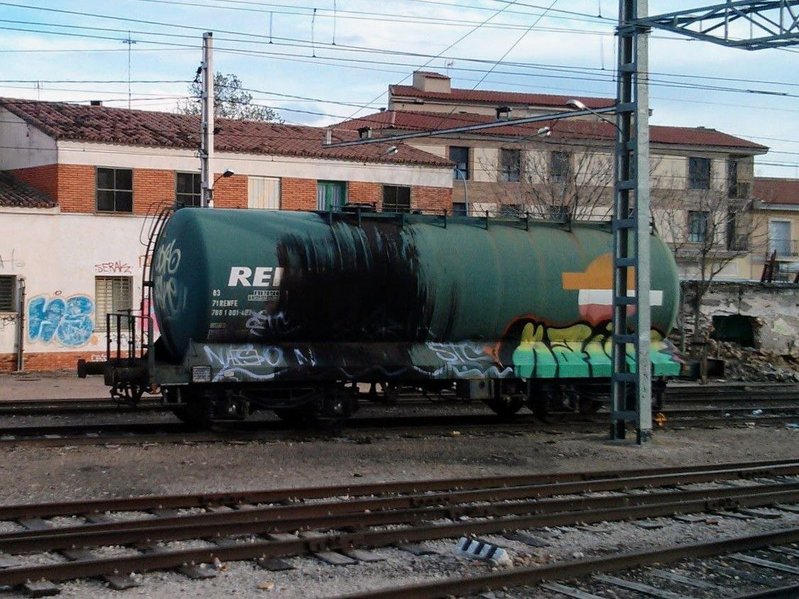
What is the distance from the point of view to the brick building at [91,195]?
2869cm

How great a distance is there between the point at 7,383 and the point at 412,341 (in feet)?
44.8

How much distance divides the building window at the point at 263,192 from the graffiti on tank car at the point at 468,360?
17.3 meters

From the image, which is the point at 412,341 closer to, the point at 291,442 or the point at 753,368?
the point at 291,442

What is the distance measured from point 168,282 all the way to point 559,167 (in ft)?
101

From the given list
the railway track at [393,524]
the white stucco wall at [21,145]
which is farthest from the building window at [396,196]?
the railway track at [393,524]

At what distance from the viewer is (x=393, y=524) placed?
987 centimetres

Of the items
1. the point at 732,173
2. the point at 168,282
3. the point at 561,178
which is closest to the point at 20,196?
the point at 168,282

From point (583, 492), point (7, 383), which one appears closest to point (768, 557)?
point (583, 492)

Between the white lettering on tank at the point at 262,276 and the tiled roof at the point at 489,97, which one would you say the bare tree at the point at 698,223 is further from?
the white lettering on tank at the point at 262,276

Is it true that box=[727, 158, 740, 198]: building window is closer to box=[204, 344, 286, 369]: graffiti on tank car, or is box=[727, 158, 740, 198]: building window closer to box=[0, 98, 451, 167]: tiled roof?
box=[0, 98, 451, 167]: tiled roof

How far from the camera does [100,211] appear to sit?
29.9 meters

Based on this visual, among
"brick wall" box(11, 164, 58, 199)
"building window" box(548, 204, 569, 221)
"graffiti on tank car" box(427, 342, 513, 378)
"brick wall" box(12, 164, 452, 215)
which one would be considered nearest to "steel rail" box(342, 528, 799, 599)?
"graffiti on tank car" box(427, 342, 513, 378)

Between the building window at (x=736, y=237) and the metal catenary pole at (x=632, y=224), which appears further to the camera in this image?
the building window at (x=736, y=237)

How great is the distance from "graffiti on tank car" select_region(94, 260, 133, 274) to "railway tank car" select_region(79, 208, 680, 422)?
567 inches
